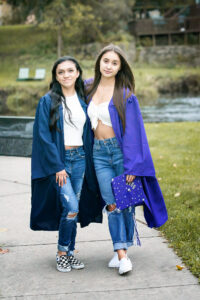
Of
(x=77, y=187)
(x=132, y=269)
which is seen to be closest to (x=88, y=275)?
(x=132, y=269)

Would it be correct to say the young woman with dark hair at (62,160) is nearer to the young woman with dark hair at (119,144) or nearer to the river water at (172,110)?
the young woman with dark hair at (119,144)

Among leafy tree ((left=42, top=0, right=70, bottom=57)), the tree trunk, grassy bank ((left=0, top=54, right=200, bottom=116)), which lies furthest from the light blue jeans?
the tree trunk

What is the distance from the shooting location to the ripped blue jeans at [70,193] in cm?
394

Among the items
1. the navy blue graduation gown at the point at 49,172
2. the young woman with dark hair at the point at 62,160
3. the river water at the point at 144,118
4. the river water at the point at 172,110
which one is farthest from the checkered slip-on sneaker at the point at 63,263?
the river water at the point at 172,110

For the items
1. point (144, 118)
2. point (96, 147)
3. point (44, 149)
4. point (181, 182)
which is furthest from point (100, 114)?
point (144, 118)

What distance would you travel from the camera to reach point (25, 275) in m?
3.96

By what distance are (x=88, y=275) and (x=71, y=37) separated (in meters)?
39.8

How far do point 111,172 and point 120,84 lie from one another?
0.76 meters

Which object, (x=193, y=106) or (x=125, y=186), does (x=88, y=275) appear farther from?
(x=193, y=106)

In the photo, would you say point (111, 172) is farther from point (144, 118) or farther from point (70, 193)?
point (144, 118)

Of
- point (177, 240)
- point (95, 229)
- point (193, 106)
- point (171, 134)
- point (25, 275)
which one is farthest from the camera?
point (193, 106)

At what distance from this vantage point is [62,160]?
3961 millimetres

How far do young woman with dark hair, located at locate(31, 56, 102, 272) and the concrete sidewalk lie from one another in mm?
249

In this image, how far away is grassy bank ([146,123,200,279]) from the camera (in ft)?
15.0
